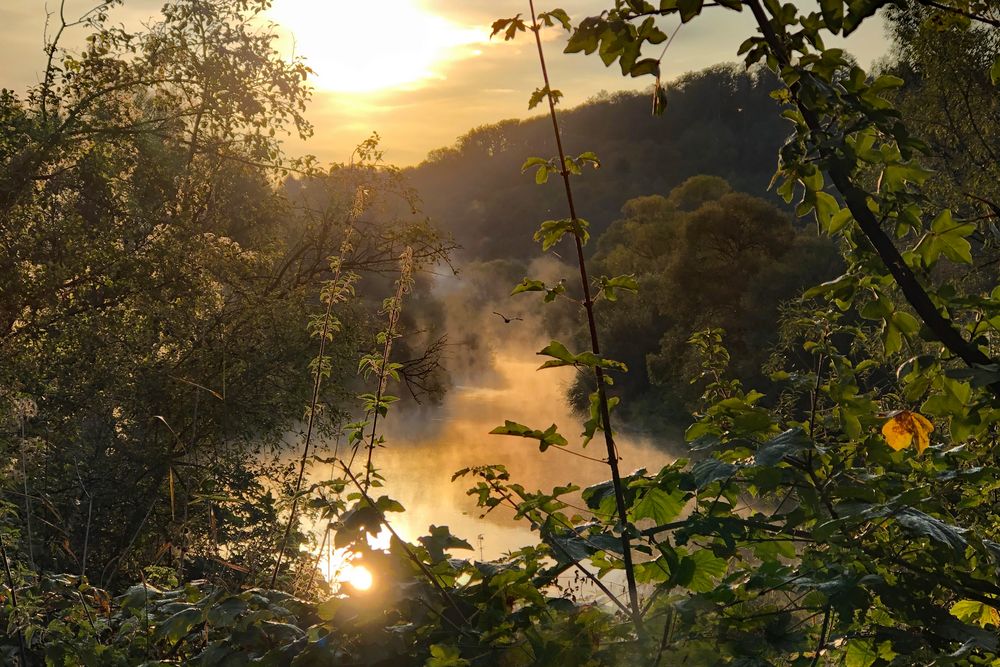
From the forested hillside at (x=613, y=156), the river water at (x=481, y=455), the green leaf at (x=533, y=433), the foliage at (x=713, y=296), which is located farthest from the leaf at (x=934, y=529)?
the forested hillside at (x=613, y=156)

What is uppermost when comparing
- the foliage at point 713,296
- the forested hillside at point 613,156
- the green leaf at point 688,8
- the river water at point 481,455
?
the forested hillside at point 613,156

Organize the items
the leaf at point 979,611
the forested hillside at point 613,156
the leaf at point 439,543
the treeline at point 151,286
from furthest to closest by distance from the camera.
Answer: the forested hillside at point 613,156
the treeline at point 151,286
the leaf at point 439,543
the leaf at point 979,611

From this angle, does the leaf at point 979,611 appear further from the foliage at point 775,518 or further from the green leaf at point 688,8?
the green leaf at point 688,8

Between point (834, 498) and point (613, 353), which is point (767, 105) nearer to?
point (613, 353)

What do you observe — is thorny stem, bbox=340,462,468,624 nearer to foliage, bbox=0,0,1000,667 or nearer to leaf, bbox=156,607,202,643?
foliage, bbox=0,0,1000,667

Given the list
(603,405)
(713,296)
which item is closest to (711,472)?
(603,405)

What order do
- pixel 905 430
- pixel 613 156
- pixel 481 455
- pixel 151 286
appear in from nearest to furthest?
pixel 905 430 < pixel 151 286 < pixel 481 455 < pixel 613 156

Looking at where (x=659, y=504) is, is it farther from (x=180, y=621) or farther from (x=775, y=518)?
(x=180, y=621)

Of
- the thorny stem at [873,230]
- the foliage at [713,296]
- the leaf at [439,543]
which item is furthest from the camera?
the foliage at [713,296]

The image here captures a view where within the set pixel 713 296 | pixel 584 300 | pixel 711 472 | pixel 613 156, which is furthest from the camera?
pixel 613 156

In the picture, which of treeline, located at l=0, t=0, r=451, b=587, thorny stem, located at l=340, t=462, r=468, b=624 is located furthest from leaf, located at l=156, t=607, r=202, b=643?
treeline, located at l=0, t=0, r=451, b=587

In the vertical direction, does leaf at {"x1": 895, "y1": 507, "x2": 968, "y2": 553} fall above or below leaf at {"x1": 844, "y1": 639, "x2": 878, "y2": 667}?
above

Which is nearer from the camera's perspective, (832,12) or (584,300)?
(832,12)

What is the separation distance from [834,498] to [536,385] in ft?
90.3
